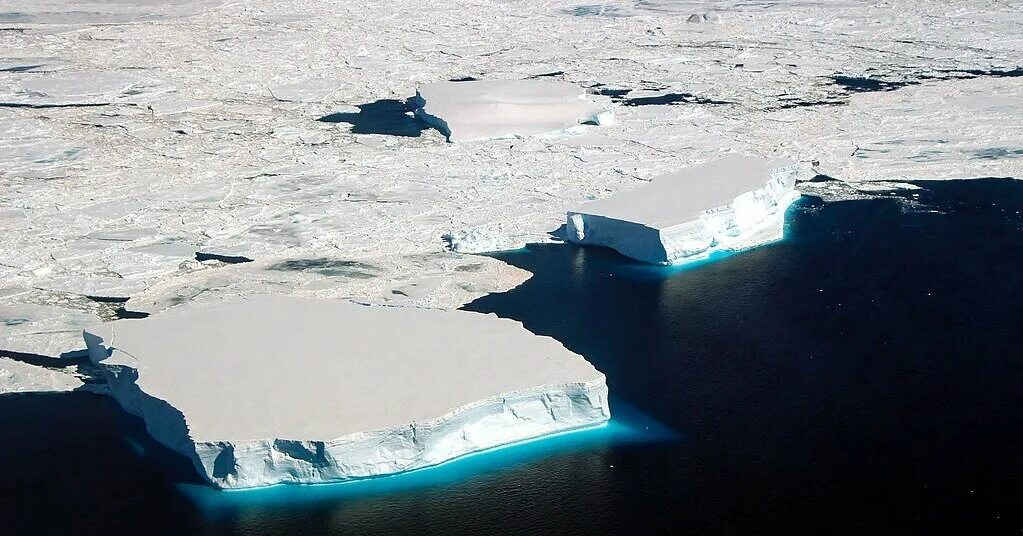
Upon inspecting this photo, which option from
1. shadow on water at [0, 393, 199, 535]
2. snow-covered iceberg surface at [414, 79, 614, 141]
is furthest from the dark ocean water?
snow-covered iceberg surface at [414, 79, 614, 141]

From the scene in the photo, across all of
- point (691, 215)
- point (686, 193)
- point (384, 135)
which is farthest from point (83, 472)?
point (384, 135)

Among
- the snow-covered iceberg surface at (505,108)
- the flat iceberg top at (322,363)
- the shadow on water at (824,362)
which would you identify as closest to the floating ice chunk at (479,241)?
the shadow on water at (824,362)

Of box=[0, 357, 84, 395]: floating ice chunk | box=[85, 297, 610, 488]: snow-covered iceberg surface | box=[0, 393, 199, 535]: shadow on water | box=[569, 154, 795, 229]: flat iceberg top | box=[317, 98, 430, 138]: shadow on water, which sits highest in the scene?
box=[569, 154, 795, 229]: flat iceberg top

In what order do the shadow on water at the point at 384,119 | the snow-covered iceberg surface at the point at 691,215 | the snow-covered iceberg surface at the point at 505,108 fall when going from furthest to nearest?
the shadow on water at the point at 384,119 → the snow-covered iceberg surface at the point at 505,108 → the snow-covered iceberg surface at the point at 691,215

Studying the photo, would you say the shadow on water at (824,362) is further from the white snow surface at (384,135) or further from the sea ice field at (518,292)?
the white snow surface at (384,135)

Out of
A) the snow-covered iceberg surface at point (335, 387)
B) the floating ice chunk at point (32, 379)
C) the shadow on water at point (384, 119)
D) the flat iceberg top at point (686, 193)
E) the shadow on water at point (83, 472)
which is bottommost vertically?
the shadow on water at point (83, 472)

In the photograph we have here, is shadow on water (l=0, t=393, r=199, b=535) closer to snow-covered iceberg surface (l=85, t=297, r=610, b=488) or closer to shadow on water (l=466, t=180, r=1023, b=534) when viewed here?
snow-covered iceberg surface (l=85, t=297, r=610, b=488)
